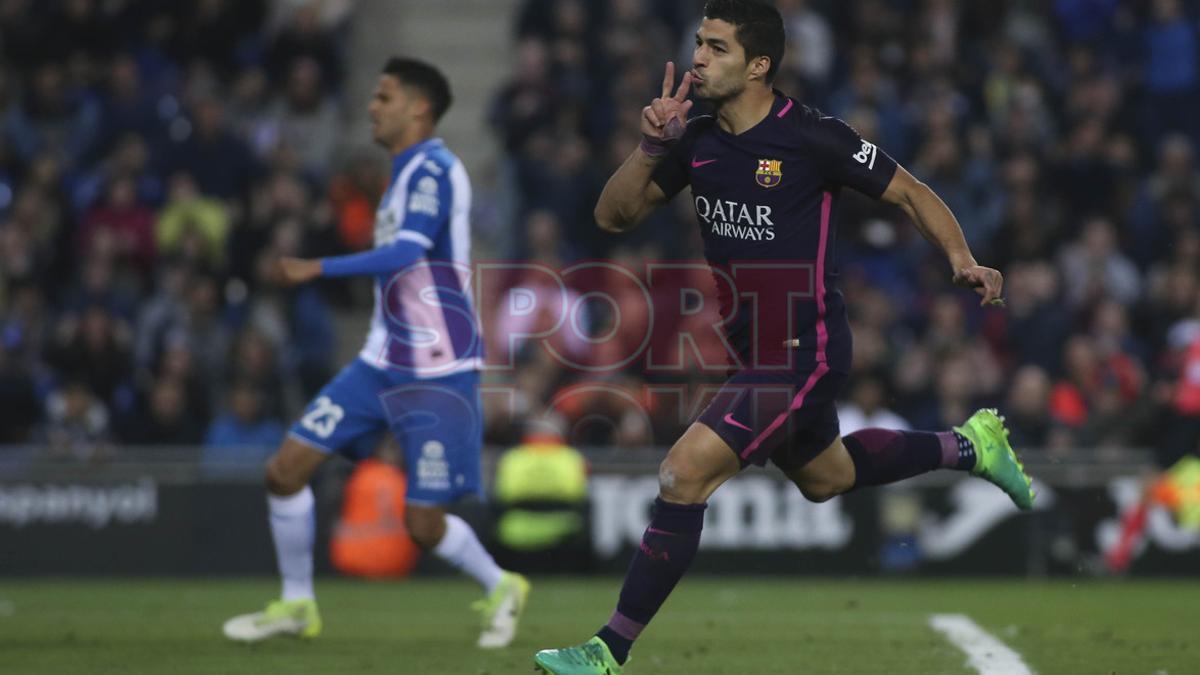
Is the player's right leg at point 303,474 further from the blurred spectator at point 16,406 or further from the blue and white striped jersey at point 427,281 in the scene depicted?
the blurred spectator at point 16,406

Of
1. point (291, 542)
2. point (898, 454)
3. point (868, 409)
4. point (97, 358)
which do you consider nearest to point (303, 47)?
point (97, 358)

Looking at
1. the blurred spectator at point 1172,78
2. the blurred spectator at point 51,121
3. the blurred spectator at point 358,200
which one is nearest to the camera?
the blurred spectator at point 358,200

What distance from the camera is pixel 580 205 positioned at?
1605cm

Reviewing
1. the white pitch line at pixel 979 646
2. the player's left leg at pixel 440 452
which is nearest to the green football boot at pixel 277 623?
the player's left leg at pixel 440 452

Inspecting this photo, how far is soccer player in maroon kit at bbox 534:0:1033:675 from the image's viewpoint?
22.4 feet

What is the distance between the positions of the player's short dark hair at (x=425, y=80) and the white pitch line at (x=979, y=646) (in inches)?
138

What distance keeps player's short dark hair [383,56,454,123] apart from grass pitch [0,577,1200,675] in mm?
2568

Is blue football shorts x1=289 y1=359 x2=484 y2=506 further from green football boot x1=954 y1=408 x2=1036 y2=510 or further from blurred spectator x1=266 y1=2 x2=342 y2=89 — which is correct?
blurred spectator x1=266 y1=2 x2=342 y2=89

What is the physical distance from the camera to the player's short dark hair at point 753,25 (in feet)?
23.0

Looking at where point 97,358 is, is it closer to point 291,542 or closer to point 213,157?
point 213,157

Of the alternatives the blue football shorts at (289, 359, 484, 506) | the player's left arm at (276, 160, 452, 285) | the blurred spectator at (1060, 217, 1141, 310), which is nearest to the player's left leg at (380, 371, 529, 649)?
the blue football shorts at (289, 359, 484, 506)

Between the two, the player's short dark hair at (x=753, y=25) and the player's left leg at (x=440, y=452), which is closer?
the player's short dark hair at (x=753, y=25)

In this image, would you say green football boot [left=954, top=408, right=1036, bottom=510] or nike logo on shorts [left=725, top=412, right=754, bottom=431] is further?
green football boot [left=954, top=408, right=1036, bottom=510]

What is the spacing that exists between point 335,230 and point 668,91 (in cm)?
884
